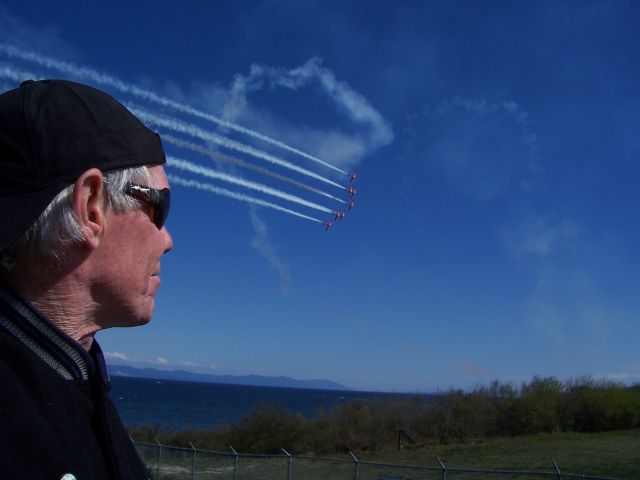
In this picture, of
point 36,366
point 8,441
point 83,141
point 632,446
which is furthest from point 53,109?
point 632,446

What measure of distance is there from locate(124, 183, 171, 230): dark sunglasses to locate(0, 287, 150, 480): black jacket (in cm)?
39

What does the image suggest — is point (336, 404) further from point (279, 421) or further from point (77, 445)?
point (77, 445)

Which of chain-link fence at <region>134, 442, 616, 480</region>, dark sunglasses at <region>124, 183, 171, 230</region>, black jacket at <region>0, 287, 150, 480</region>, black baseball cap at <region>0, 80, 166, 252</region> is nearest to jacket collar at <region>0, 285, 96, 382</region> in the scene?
black jacket at <region>0, 287, 150, 480</region>

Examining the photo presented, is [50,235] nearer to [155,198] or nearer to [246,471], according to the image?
[155,198]

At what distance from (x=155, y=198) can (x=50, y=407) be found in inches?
23.1

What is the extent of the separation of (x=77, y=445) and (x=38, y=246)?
1.43ft

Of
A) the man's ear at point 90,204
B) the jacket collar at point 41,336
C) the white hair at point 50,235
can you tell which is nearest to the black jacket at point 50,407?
the jacket collar at point 41,336

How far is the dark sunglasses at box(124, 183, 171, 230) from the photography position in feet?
5.21

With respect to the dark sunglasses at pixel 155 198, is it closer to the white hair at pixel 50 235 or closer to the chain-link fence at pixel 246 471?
the white hair at pixel 50 235

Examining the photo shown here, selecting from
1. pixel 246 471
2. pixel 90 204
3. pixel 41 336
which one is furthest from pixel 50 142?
pixel 246 471

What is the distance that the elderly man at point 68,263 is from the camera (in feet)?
4.10

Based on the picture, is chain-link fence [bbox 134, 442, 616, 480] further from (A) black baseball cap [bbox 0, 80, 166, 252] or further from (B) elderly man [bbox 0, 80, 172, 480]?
(A) black baseball cap [bbox 0, 80, 166, 252]

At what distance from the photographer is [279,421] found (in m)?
35.6

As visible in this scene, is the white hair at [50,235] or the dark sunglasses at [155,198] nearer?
the white hair at [50,235]
